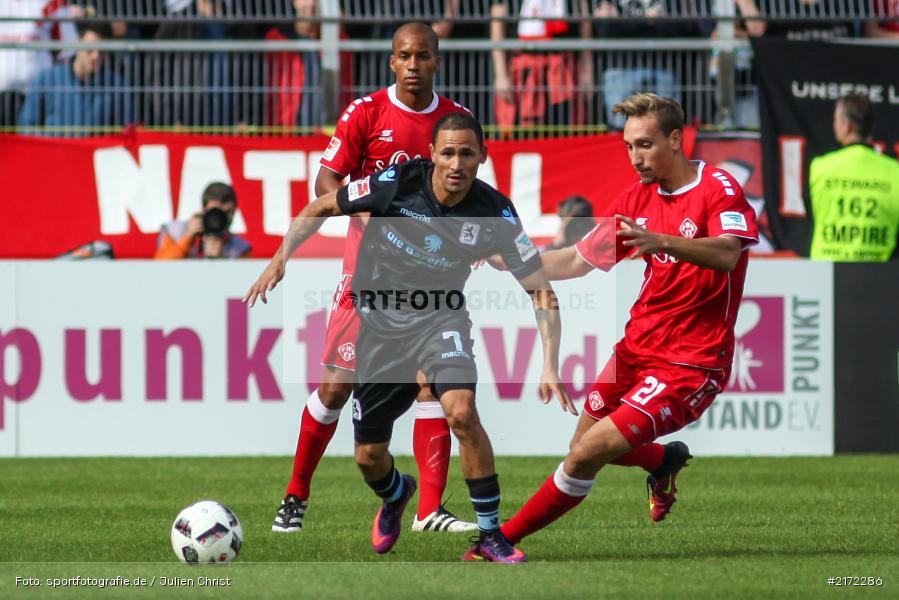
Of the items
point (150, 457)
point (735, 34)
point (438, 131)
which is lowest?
point (150, 457)

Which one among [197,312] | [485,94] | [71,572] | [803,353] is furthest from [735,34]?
[71,572]

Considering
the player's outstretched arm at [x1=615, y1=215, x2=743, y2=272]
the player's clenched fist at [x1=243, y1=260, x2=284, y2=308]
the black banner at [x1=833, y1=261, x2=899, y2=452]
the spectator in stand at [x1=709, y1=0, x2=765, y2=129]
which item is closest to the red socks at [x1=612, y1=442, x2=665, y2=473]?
the player's outstretched arm at [x1=615, y1=215, x2=743, y2=272]

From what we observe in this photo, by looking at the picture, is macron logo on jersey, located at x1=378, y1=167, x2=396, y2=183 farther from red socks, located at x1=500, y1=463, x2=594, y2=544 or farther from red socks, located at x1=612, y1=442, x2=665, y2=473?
red socks, located at x1=612, y1=442, x2=665, y2=473

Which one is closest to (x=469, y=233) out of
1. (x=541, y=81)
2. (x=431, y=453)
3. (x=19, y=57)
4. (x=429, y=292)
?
(x=429, y=292)

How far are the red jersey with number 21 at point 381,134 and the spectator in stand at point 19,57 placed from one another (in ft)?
22.9

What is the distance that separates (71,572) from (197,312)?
5.69 m

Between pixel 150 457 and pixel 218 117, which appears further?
pixel 218 117

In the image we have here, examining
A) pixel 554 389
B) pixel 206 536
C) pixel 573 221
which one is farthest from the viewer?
pixel 573 221

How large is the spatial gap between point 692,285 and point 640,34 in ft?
26.5

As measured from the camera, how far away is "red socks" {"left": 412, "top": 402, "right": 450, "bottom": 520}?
27.4ft

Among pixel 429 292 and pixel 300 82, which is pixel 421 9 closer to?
pixel 300 82

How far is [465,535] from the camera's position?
800cm

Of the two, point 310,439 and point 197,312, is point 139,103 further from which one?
point 310,439

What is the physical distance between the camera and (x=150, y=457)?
12.0m
